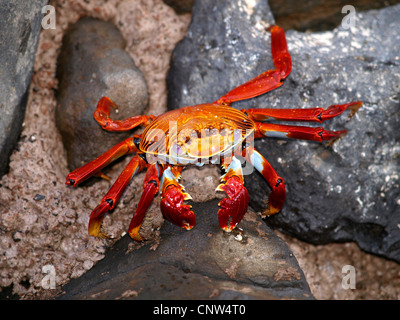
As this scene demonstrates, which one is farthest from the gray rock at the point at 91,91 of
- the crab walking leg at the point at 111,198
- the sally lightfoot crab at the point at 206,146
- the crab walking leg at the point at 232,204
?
the crab walking leg at the point at 232,204

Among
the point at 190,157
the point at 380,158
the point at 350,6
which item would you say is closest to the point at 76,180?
the point at 190,157

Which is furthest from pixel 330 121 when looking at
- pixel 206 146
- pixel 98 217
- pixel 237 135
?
pixel 98 217

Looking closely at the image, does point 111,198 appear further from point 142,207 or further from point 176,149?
point 176,149

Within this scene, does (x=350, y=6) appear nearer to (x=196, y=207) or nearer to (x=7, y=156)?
(x=196, y=207)

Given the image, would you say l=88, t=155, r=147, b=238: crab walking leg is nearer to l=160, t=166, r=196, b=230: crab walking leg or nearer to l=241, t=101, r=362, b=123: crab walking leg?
l=160, t=166, r=196, b=230: crab walking leg

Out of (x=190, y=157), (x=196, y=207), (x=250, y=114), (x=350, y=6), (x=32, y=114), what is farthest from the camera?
(x=350, y=6)

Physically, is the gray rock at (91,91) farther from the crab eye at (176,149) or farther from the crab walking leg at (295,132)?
the crab walking leg at (295,132)
